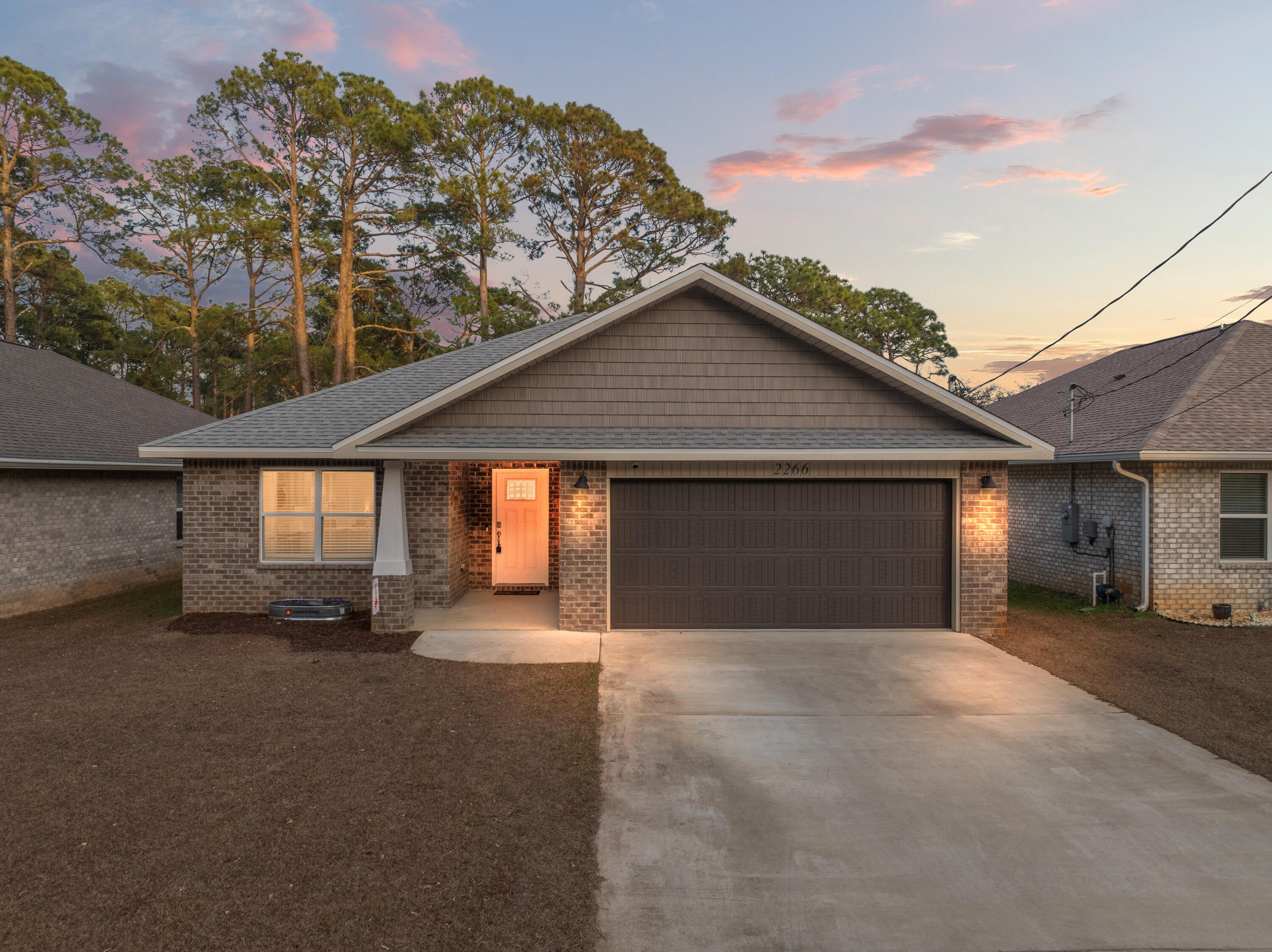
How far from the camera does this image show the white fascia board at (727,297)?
375 inches

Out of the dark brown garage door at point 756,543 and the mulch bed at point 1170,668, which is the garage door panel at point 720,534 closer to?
the dark brown garage door at point 756,543


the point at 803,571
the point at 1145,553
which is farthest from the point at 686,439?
the point at 1145,553

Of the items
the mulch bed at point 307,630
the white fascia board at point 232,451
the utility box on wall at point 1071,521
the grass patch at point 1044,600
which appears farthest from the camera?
the utility box on wall at point 1071,521

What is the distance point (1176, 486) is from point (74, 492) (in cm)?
1947

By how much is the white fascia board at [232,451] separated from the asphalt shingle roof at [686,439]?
5.87 ft

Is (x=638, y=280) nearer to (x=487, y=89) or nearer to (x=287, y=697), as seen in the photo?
(x=487, y=89)

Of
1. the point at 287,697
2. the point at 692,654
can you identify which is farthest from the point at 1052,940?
the point at 287,697

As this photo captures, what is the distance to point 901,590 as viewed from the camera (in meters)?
10.2

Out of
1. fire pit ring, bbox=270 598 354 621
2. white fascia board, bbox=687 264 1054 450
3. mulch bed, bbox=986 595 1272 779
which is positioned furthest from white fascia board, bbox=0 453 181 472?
mulch bed, bbox=986 595 1272 779

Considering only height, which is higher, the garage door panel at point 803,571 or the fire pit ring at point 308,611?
the garage door panel at point 803,571

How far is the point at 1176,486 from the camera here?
1126 cm

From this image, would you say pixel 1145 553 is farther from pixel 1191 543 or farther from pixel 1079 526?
pixel 1079 526

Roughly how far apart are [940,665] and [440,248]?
2366cm

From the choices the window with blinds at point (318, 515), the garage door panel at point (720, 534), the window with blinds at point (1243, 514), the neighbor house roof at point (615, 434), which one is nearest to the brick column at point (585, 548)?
the neighbor house roof at point (615, 434)
